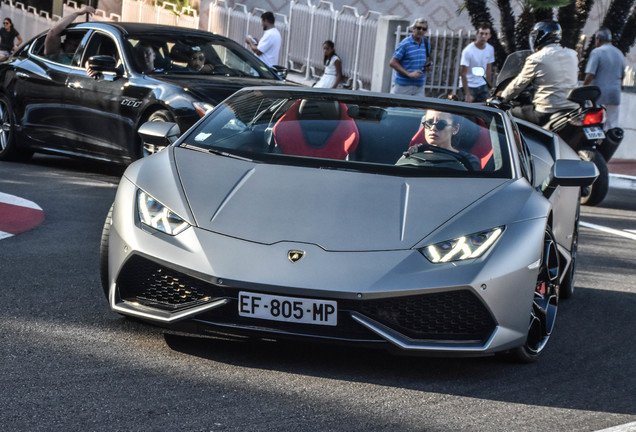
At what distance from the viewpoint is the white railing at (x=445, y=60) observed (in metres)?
21.4

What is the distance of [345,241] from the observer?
16.6 ft

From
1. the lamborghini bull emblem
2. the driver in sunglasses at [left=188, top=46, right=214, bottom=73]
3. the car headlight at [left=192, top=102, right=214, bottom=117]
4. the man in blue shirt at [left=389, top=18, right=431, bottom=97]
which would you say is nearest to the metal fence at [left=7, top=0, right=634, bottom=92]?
the man in blue shirt at [left=389, top=18, right=431, bottom=97]

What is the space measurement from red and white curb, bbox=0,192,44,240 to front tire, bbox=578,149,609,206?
5793 millimetres

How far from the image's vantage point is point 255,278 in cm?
491

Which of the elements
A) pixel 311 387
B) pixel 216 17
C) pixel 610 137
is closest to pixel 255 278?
pixel 311 387

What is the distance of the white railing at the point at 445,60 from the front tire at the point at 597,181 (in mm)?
8922

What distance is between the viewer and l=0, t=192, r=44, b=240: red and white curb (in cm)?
846

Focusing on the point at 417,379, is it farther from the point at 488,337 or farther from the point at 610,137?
the point at 610,137

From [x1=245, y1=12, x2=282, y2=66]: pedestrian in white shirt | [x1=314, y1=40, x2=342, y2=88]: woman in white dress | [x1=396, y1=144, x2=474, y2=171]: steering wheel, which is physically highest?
[x1=396, y1=144, x2=474, y2=171]: steering wheel

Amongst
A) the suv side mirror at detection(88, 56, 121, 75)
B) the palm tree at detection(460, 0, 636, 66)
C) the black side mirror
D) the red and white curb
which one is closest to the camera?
the black side mirror

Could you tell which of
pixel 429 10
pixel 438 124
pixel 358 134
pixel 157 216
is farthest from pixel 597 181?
pixel 429 10

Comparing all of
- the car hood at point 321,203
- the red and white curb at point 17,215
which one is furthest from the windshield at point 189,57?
the car hood at point 321,203

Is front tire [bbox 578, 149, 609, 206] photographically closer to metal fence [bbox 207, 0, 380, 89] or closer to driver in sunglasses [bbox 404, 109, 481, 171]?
driver in sunglasses [bbox 404, 109, 481, 171]

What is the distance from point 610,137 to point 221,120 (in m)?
7.63
